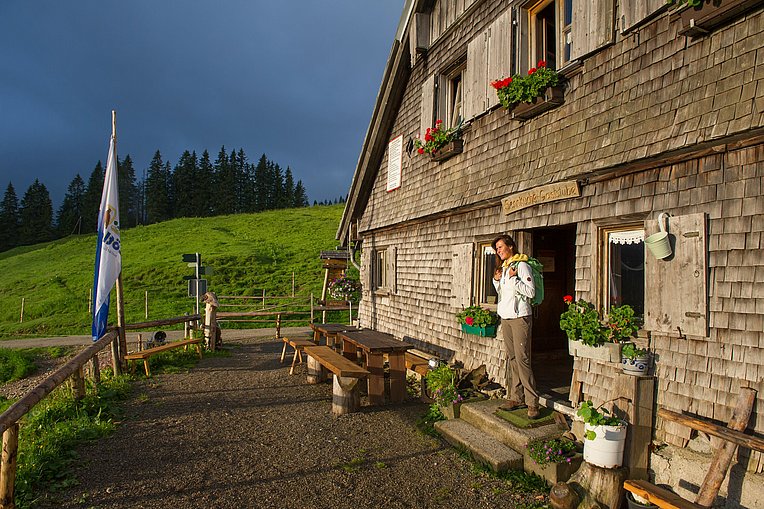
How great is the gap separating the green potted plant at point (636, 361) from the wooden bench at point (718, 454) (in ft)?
2.30

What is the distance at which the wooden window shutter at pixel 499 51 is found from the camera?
Result: 7.10 metres

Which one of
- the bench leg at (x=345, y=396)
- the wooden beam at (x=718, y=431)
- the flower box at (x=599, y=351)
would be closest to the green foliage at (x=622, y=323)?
the flower box at (x=599, y=351)

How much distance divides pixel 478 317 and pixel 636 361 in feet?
9.70

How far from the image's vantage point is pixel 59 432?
618 centimetres

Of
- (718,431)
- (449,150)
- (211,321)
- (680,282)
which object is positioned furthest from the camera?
(211,321)

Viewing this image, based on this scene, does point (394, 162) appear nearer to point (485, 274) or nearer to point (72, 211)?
point (485, 274)

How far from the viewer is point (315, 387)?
9.31 metres

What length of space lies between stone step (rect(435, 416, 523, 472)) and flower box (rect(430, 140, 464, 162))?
446 centimetres

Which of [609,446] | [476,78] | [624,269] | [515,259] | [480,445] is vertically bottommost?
[480,445]

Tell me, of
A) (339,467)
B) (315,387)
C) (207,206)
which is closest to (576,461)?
(339,467)

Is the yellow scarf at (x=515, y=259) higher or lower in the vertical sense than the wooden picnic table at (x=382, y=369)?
higher

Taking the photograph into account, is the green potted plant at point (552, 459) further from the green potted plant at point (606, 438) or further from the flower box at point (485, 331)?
the flower box at point (485, 331)

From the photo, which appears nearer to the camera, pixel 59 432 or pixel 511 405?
pixel 511 405

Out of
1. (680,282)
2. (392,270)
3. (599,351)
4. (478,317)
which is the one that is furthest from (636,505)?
(392,270)
